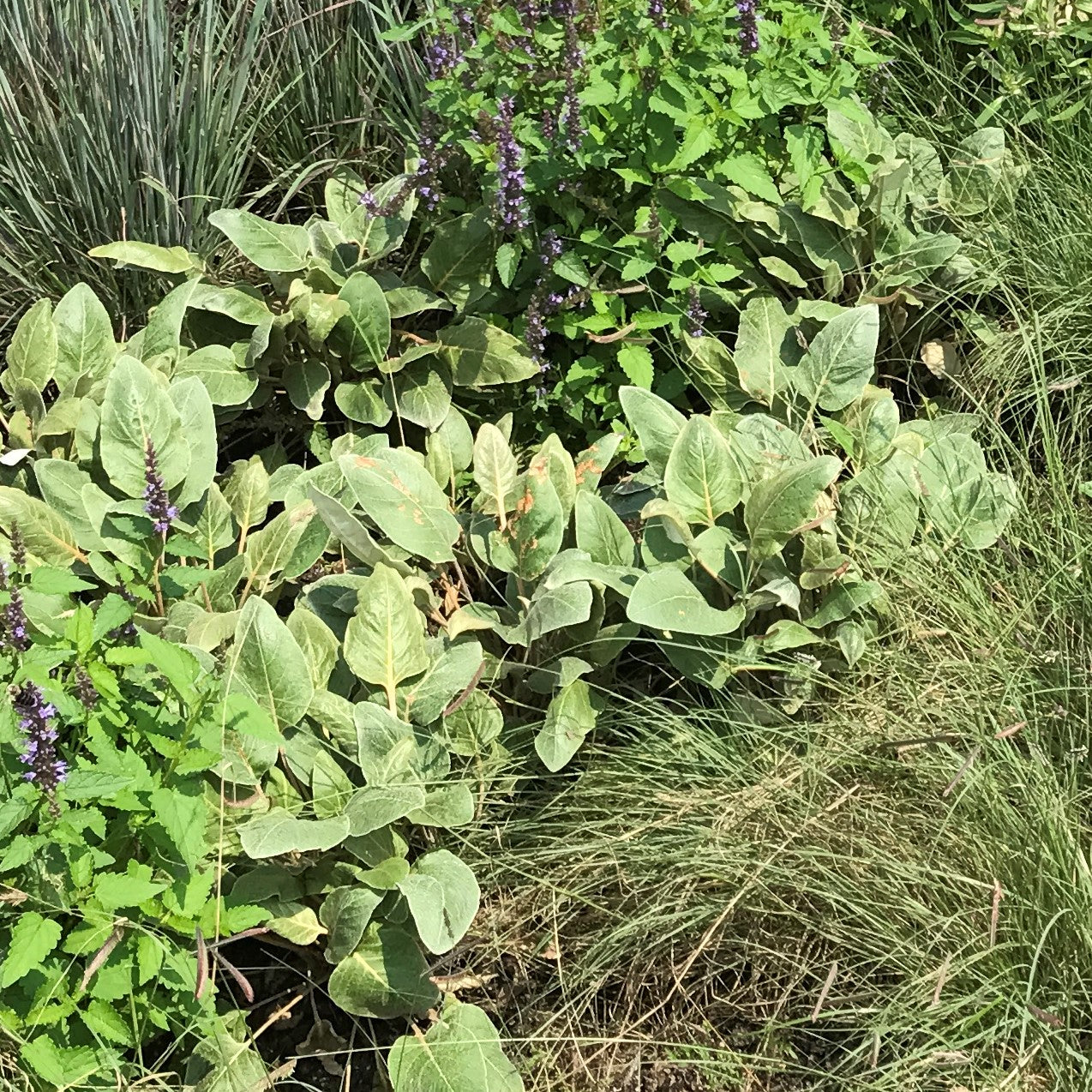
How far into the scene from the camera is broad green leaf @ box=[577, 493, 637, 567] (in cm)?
232

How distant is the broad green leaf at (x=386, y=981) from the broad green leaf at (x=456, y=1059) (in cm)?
5

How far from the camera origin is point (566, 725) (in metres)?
2.12

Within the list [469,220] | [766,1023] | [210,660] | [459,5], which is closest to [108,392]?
[210,660]

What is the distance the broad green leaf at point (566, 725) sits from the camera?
6.80ft

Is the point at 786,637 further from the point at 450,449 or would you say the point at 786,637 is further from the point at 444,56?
the point at 444,56

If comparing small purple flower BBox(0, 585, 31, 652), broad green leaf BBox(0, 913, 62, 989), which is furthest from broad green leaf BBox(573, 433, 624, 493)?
broad green leaf BBox(0, 913, 62, 989)

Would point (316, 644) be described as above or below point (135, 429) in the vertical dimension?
Result: below

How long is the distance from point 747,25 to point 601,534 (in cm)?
99

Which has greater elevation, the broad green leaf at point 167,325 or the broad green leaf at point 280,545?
the broad green leaf at point 167,325

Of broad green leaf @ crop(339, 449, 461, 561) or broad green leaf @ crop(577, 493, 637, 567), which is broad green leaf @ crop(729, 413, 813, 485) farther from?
broad green leaf @ crop(339, 449, 461, 561)

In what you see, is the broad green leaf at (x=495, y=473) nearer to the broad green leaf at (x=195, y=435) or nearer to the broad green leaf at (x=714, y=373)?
the broad green leaf at (x=714, y=373)

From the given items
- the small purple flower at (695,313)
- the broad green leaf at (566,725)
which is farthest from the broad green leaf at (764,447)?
the broad green leaf at (566,725)

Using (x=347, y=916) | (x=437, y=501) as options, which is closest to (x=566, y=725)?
(x=347, y=916)

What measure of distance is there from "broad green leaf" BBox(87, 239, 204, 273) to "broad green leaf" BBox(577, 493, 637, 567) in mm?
1134
